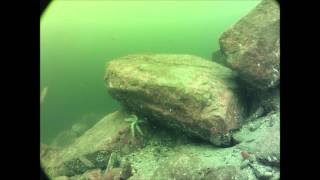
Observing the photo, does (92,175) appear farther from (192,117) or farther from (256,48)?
(256,48)

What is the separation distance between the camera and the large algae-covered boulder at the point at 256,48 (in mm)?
5527

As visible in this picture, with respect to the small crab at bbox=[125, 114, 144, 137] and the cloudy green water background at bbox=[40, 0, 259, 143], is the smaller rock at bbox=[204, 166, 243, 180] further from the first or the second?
the cloudy green water background at bbox=[40, 0, 259, 143]

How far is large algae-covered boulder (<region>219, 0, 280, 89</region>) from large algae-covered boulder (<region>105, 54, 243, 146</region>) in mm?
505

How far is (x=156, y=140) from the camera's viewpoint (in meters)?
6.20

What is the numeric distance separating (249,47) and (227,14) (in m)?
4.82

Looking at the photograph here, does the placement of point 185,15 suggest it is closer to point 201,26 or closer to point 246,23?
point 201,26

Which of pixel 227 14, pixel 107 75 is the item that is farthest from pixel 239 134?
pixel 227 14

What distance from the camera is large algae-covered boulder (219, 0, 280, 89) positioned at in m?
5.53

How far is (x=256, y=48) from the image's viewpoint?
5.57m

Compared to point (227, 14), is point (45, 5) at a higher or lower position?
higher

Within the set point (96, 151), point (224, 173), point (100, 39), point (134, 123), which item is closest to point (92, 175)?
point (96, 151)

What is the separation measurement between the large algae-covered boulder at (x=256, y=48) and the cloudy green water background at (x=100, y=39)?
3768 mm

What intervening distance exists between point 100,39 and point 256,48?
661cm
